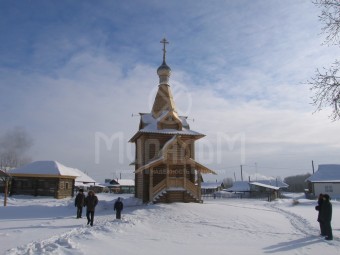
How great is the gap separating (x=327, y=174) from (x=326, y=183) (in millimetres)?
2071

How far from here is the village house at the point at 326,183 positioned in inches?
1813

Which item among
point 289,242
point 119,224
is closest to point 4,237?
point 119,224

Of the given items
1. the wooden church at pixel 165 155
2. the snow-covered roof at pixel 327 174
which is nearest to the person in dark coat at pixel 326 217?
the wooden church at pixel 165 155

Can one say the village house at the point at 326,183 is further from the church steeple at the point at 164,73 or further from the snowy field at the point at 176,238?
the snowy field at the point at 176,238

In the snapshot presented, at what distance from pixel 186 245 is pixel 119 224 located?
380 centimetres

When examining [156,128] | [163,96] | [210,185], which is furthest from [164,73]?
[210,185]

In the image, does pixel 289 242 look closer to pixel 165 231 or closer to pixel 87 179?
pixel 165 231

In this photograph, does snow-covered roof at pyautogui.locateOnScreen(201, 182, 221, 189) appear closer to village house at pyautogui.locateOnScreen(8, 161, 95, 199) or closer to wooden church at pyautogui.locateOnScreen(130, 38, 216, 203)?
village house at pyautogui.locateOnScreen(8, 161, 95, 199)

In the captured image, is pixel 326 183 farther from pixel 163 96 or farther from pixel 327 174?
pixel 163 96

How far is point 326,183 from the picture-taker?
1836 inches

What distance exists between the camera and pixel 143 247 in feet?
30.0

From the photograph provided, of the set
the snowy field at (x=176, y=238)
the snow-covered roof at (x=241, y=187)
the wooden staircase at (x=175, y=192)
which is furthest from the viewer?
the snow-covered roof at (x=241, y=187)

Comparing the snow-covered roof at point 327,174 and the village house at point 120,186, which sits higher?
the snow-covered roof at point 327,174

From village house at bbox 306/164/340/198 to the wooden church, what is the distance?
1127 inches
